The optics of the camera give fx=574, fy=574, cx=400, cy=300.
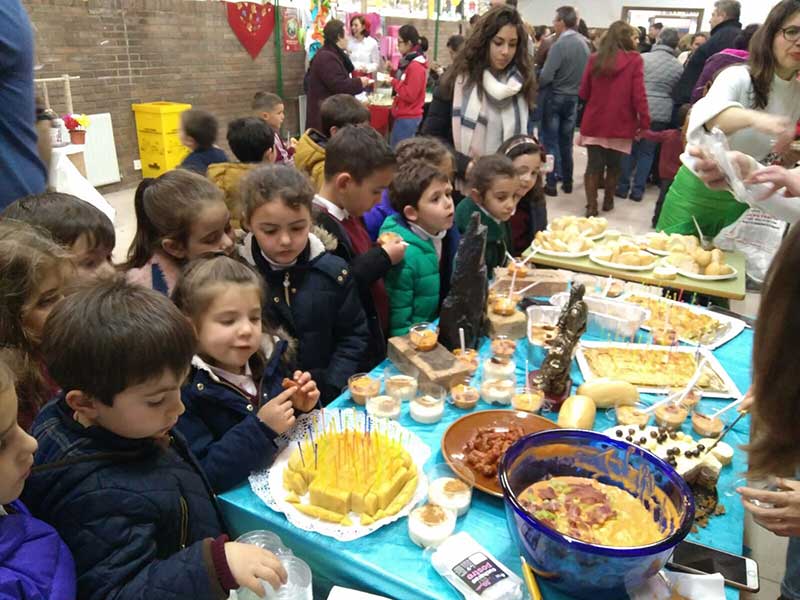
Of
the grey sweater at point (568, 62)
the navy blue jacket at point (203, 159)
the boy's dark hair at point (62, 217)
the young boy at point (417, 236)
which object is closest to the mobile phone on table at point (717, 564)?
the young boy at point (417, 236)

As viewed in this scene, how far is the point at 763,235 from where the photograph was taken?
3.40 m

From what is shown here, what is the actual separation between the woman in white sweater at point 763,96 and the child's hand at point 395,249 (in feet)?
5.88

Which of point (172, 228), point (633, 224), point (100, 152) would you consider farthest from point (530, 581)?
→ point (100, 152)

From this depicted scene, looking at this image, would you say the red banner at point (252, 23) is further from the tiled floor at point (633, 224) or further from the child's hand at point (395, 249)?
the child's hand at point (395, 249)

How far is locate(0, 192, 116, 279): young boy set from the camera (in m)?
1.83

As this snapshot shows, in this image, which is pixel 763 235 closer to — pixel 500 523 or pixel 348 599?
pixel 500 523

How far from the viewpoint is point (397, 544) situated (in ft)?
4.42

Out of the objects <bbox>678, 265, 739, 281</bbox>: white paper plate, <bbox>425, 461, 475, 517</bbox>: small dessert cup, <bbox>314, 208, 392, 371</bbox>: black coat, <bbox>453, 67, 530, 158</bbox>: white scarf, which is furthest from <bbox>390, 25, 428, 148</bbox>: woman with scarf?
<bbox>425, 461, 475, 517</bbox>: small dessert cup

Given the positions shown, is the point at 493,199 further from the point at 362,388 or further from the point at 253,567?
the point at 253,567

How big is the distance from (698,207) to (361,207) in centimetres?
225

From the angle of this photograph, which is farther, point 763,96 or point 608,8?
point 608,8

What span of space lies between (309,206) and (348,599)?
1.35m

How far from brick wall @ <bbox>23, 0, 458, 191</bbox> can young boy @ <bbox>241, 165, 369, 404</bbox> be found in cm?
485

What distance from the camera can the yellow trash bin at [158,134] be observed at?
6.52 m
